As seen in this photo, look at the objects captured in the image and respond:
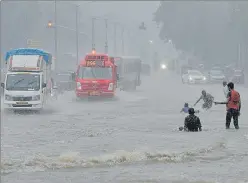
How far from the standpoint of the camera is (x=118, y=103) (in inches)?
1652

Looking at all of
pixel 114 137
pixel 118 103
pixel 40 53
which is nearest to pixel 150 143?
pixel 114 137

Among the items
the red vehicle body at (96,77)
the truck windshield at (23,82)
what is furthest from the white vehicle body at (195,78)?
the truck windshield at (23,82)

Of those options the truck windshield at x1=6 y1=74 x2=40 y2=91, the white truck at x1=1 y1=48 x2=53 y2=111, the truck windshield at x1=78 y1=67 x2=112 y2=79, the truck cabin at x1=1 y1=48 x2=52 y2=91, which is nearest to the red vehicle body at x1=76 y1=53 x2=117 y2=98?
the truck windshield at x1=78 y1=67 x2=112 y2=79

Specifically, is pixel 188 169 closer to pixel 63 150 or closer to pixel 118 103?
pixel 63 150

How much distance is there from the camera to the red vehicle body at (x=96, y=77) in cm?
4156

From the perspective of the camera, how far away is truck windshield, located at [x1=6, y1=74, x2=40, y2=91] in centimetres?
3312

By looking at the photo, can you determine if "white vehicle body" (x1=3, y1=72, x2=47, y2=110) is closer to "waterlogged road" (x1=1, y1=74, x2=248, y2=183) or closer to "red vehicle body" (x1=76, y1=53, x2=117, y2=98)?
"waterlogged road" (x1=1, y1=74, x2=248, y2=183)

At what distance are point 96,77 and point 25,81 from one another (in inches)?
354

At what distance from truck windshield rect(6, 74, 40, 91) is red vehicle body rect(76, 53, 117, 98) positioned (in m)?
8.06

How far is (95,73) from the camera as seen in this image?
42094 millimetres

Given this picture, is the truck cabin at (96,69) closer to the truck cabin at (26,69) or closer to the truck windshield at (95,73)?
the truck windshield at (95,73)

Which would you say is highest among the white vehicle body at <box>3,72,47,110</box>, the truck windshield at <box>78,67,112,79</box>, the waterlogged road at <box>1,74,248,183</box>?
the truck windshield at <box>78,67,112,79</box>

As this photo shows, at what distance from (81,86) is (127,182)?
28068 millimetres

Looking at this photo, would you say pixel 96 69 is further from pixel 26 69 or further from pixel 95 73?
pixel 26 69
